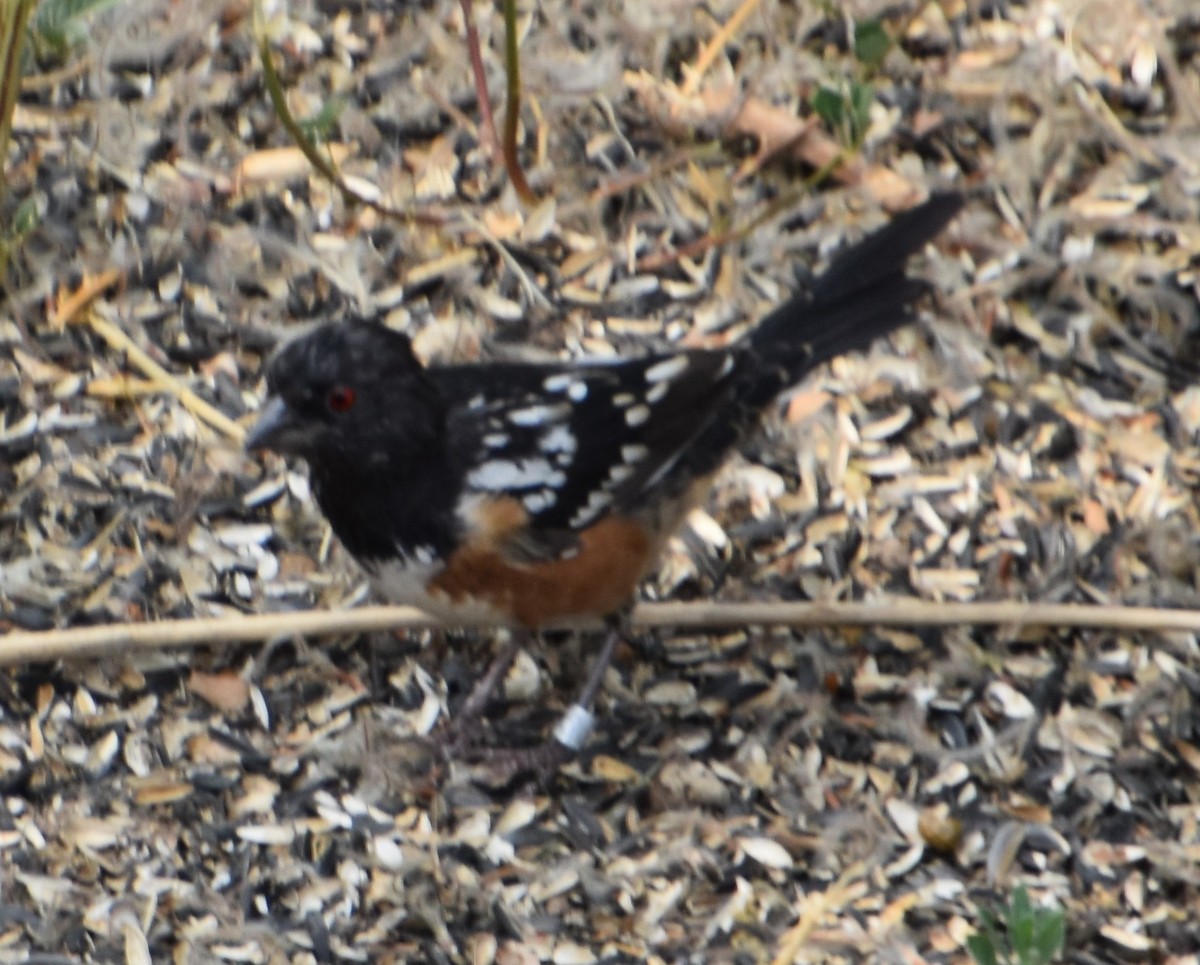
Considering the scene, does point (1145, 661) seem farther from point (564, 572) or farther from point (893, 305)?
point (564, 572)

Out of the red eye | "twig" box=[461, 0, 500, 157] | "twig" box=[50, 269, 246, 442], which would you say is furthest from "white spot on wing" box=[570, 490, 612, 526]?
"twig" box=[461, 0, 500, 157]

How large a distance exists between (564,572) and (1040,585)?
0.81 m

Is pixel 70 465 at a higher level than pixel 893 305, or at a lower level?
lower

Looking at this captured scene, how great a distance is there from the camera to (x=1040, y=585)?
3332 millimetres

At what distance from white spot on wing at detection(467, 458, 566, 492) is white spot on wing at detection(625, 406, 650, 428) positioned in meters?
0.14

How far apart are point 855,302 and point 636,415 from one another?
446 mm

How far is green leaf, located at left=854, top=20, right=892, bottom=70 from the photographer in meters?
3.75

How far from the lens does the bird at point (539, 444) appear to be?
3004 millimetres

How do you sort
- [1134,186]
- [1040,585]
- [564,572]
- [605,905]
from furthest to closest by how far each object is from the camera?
[1134,186] < [1040,585] < [564,572] < [605,905]

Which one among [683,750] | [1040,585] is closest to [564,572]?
[683,750]

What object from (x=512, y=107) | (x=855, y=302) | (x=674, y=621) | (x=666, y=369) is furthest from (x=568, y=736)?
(x=512, y=107)

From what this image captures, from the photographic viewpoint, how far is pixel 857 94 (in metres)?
3.54

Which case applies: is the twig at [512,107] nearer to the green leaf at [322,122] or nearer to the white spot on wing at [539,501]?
the green leaf at [322,122]

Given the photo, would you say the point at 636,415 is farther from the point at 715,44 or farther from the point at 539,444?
the point at 715,44
